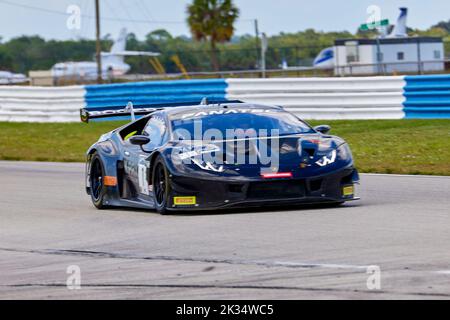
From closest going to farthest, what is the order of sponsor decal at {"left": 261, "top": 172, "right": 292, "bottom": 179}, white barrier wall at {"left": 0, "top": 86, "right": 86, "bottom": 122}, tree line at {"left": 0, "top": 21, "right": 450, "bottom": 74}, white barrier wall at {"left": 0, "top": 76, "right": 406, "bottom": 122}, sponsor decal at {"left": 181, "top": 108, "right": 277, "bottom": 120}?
sponsor decal at {"left": 261, "top": 172, "right": 292, "bottom": 179}, sponsor decal at {"left": 181, "top": 108, "right": 277, "bottom": 120}, white barrier wall at {"left": 0, "top": 76, "right": 406, "bottom": 122}, white barrier wall at {"left": 0, "top": 86, "right": 86, "bottom": 122}, tree line at {"left": 0, "top": 21, "right": 450, "bottom": 74}

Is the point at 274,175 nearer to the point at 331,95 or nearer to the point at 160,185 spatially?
the point at 160,185

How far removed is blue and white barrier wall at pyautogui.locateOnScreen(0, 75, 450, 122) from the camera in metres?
22.7

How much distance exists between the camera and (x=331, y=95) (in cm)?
2411

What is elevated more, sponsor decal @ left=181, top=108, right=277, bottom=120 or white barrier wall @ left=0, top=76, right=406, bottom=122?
white barrier wall @ left=0, top=76, right=406, bottom=122

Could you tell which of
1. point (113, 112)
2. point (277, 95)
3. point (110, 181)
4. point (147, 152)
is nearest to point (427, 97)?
point (277, 95)

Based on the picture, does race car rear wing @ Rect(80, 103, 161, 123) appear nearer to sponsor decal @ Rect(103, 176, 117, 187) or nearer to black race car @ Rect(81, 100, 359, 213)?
sponsor decal @ Rect(103, 176, 117, 187)

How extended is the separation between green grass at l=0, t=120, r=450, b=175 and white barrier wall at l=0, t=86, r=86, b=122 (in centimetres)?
41

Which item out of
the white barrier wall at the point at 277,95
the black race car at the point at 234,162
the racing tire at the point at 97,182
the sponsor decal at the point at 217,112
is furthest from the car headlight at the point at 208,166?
the white barrier wall at the point at 277,95

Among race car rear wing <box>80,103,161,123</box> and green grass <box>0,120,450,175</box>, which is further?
green grass <box>0,120,450,175</box>

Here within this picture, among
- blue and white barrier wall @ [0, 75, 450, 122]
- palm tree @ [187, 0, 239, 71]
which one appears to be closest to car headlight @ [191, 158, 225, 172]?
blue and white barrier wall @ [0, 75, 450, 122]

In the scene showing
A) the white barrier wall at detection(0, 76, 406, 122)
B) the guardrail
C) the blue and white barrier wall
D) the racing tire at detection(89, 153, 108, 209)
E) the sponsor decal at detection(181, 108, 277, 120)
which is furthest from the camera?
the white barrier wall at detection(0, 76, 406, 122)

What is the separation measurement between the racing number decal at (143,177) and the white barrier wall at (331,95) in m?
12.3

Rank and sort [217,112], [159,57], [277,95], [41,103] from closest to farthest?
[217,112] < [277,95] < [41,103] < [159,57]

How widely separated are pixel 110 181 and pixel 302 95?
12.7 meters
